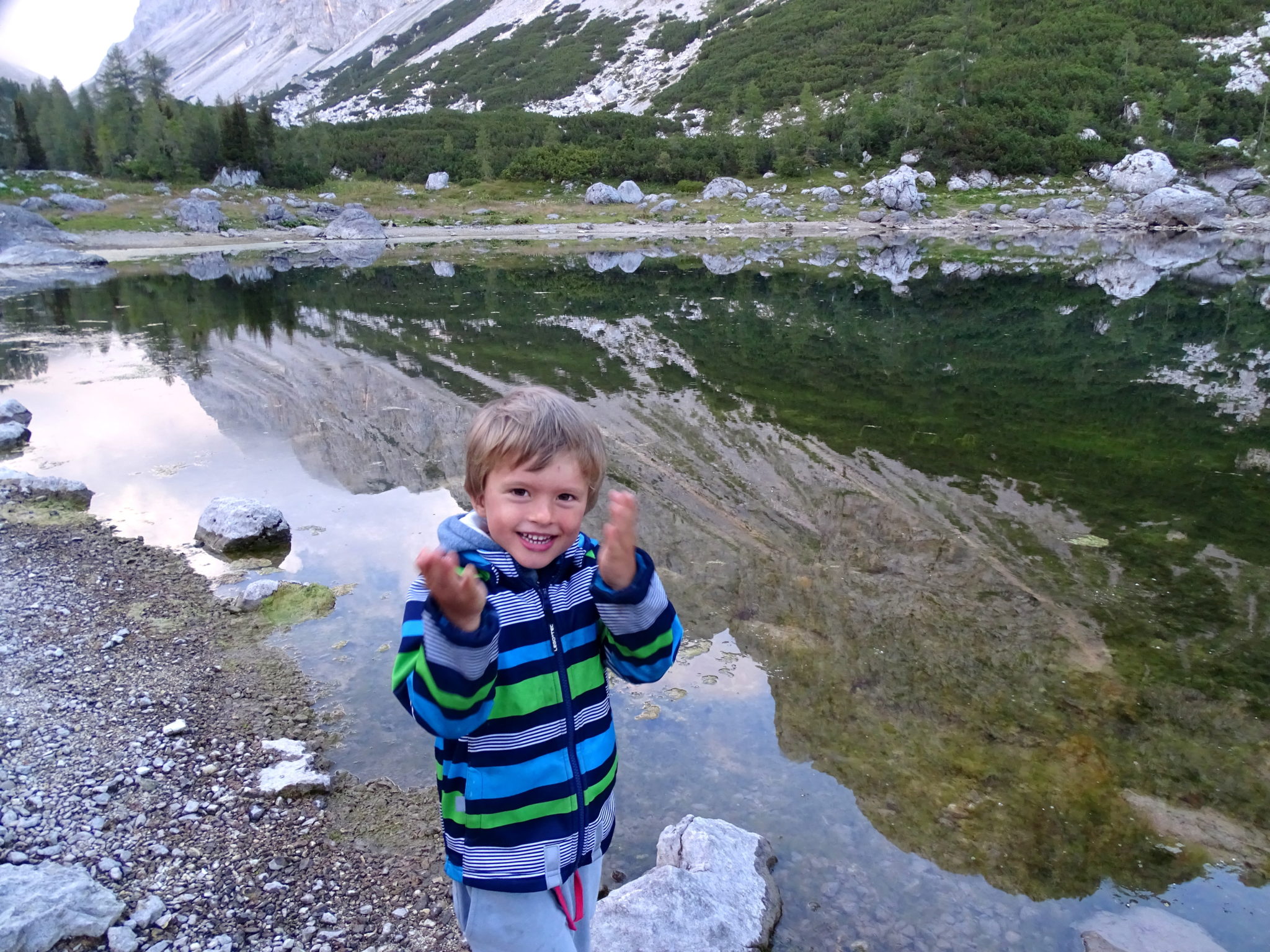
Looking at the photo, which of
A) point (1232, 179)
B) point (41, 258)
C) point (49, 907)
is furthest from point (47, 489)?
point (1232, 179)

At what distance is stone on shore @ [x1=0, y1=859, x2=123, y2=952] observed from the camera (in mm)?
2974

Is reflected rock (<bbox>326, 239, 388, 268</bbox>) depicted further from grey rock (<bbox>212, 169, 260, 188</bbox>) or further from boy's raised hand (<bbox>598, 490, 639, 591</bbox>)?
boy's raised hand (<bbox>598, 490, 639, 591</bbox>)

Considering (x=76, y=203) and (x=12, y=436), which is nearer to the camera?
(x=12, y=436)

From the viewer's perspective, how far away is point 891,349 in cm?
1533

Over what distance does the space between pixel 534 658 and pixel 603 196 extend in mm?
60998

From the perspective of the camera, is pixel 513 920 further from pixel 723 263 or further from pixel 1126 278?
pixel 723 263

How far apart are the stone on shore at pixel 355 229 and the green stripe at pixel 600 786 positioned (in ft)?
165

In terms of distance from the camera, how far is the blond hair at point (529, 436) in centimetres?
217

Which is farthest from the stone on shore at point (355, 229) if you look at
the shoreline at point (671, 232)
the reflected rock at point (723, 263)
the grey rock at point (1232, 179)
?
the grey rock at point (1232, 179)

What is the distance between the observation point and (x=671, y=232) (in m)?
51.1

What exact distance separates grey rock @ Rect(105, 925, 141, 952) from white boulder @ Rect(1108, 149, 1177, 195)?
67.3 metres

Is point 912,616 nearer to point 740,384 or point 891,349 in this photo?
point 740,384

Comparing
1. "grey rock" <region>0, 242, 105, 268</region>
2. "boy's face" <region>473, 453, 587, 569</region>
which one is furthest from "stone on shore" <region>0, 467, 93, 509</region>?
"grey rock" <region>0, 242, 105, 268</region>

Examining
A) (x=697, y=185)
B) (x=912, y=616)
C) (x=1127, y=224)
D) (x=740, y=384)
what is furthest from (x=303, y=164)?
(x=912, y=616)
